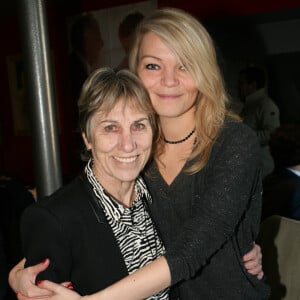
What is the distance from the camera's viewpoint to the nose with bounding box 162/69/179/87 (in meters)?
1.41

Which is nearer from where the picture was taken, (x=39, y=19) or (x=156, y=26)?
(x=156, y=26)

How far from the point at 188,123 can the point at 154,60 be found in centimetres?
27

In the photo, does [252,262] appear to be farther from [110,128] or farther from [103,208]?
[110,128]

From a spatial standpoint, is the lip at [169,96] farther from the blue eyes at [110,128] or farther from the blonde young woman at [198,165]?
the blue eyes at [110,128]

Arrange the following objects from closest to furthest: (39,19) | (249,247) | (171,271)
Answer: (171,271) → (249,247) → (39,19)

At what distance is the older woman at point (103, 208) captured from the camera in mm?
1072

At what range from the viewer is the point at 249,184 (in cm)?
119

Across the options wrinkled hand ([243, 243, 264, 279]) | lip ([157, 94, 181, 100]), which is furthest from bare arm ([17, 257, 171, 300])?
lip ([157, 94, 181, 100])

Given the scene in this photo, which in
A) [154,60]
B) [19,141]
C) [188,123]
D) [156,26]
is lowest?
[19,141]

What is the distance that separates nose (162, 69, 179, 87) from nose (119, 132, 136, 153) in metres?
0.28

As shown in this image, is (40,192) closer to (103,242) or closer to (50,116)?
(50,116)

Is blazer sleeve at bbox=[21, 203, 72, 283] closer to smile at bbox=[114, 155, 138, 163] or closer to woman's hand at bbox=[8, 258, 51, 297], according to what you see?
woman's hand at bbox=[8, 258, 51, 297]

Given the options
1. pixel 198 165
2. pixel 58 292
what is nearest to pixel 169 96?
pixel 198 165

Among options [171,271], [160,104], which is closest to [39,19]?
[160,104]
